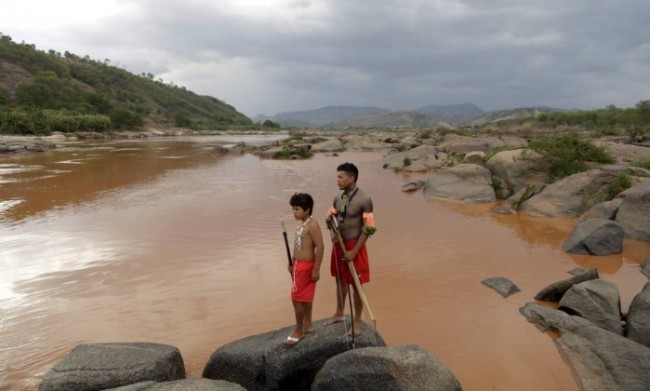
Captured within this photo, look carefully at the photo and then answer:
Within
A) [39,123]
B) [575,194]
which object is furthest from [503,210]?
[39,123]

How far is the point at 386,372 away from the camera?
3.70m

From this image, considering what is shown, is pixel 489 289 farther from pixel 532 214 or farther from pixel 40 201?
pixel 40 201

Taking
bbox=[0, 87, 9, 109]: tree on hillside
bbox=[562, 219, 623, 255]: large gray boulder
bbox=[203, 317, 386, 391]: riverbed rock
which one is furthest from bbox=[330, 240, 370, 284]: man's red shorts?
bbox=[0, 87, 9, 109]: tree on hillside

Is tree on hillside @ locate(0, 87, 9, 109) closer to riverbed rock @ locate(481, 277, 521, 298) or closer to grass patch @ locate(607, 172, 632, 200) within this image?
riverbed rock @ locate(481, 277, 521, 298)

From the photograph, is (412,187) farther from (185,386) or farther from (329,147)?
(329,147)

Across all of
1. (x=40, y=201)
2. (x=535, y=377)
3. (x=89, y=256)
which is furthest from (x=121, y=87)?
(x=535, y=377)

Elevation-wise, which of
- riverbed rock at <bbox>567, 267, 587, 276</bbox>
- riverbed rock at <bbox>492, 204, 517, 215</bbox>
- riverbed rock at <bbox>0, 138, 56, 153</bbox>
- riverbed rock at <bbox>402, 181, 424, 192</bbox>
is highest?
riverbed rock at <bbox>0, 138, 56, 153</bbox>

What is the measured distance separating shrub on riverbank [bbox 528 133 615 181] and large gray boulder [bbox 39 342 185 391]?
48.4 feet

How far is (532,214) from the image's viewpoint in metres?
12.7

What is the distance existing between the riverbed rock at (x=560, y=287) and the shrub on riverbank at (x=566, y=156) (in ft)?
31.4

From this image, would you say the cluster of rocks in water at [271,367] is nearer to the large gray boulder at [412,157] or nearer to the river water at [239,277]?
the river water at [239,277]

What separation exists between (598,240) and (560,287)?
3213 millimetres

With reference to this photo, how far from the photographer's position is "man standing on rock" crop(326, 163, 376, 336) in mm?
4598

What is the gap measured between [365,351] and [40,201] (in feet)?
50.3
